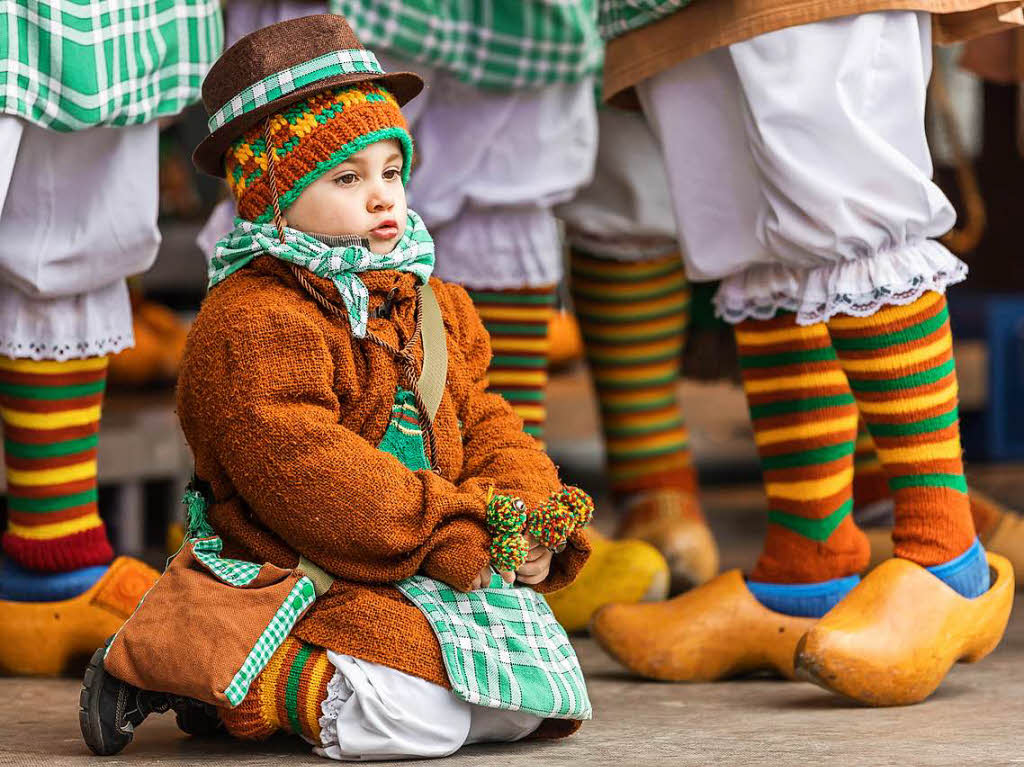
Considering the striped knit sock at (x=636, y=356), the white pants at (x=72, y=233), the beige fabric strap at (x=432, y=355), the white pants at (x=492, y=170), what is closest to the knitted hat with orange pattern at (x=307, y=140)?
the beige fabric strap at (x=432, y=355)

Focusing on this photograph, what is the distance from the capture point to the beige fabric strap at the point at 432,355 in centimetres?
143

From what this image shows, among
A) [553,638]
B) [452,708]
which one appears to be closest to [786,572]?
[553,638]

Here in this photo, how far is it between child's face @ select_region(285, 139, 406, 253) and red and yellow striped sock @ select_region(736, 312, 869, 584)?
0.46 metres

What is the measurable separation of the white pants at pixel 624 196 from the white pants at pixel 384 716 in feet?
3.08

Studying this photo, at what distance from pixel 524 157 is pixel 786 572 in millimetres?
641

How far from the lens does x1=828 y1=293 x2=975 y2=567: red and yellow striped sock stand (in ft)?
5.05

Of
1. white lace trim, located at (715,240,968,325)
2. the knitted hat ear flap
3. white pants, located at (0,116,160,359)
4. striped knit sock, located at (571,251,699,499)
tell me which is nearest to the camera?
the knitted hat ear flap

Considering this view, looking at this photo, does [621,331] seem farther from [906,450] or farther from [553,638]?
[553,638]

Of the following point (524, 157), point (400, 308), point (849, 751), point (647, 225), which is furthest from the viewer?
point (647, 225)

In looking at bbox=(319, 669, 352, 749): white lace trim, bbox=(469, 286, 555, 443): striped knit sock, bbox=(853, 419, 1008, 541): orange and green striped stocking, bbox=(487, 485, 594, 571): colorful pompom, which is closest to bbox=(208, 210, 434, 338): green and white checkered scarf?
bbox=(487, 485, 594, 571): colorful pompom

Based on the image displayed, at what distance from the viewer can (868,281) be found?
1.52 m

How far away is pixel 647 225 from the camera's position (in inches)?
83.8

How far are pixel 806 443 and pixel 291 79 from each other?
2.22ft

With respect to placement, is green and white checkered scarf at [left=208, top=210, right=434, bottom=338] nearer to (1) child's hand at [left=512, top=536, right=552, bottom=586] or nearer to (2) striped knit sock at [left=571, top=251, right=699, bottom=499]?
(1) child's hand at [left=512, top=536, right=552, bottom=586]
